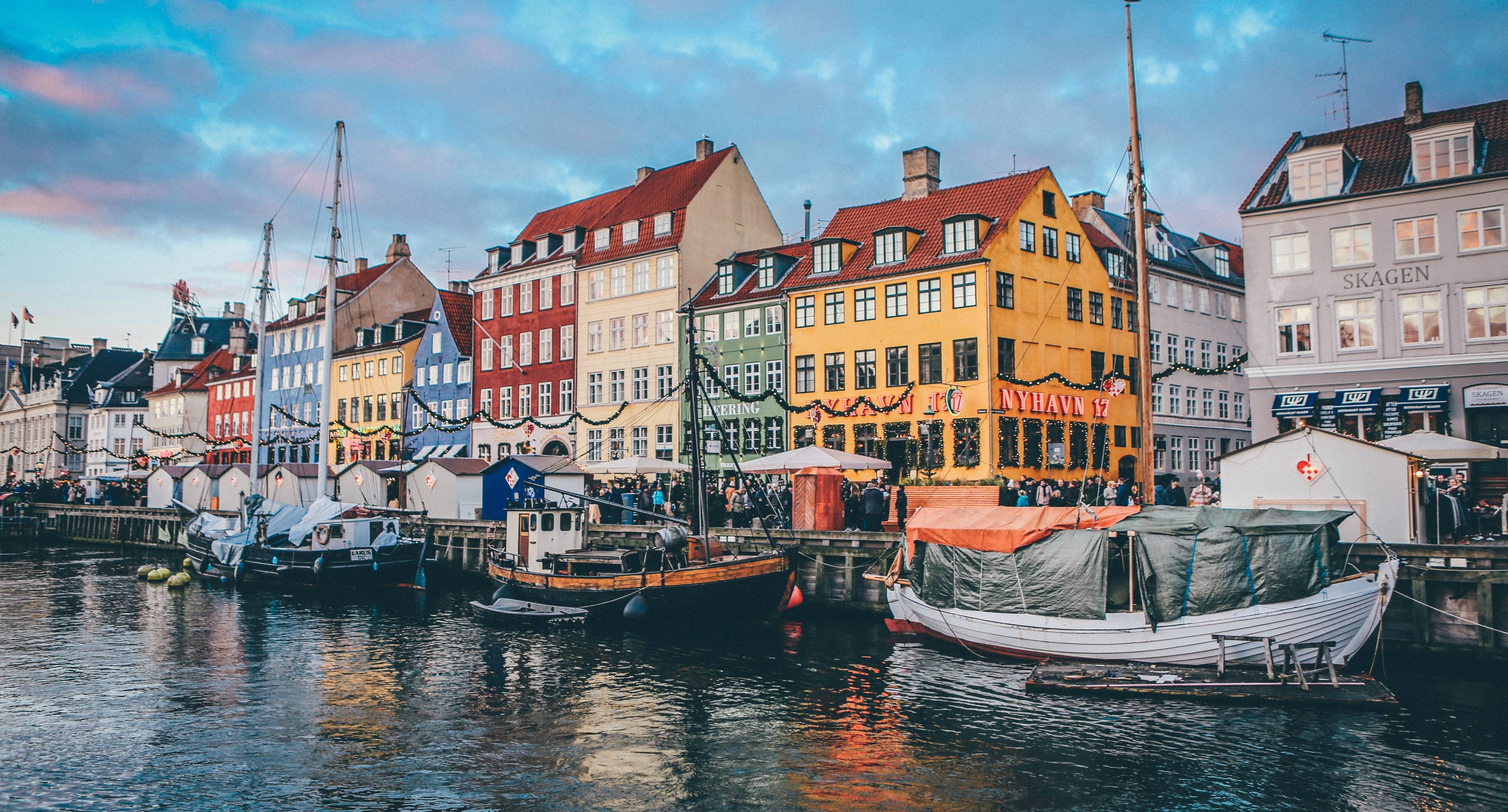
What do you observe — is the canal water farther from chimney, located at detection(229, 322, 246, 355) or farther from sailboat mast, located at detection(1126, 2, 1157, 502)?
chimney, located at detection(229, 322, 246, 355)

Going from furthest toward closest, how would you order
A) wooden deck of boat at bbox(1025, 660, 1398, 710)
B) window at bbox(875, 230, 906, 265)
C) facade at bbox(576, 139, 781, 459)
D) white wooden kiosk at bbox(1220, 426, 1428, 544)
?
facade at bbox(576, 139, 781, 459) < window at bbox(875, 230, 906, 265) < white wooden kiosk at bbox(1220, 426, 1428, 544) < wooden deck of boat at bbox(1025, 660, 1398, 710)

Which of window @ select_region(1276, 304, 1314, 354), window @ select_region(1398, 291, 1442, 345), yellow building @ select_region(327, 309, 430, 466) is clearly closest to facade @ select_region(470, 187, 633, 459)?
yellow building @ select_region(327, 309, 430, 466)

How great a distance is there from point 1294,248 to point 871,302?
54.0ft

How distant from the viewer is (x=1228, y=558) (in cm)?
2047

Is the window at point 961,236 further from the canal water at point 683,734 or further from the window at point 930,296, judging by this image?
the canal water at point 683,734

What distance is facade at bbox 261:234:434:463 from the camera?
253ft

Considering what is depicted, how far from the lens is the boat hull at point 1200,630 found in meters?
19.7

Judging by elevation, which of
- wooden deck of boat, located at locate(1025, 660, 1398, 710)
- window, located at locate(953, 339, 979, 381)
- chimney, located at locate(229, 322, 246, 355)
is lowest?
wooden deck of boat, located at locate(1025, 660, 1398, 710)

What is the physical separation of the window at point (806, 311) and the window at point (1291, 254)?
18.8 m

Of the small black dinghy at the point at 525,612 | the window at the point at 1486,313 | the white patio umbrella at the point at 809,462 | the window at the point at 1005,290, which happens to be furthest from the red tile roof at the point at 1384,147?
the small black dinghy at the point at 525,612

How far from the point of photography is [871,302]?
157 ft

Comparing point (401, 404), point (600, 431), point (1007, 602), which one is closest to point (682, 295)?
point (600, 431)

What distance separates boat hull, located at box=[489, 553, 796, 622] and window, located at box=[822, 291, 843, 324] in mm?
22180

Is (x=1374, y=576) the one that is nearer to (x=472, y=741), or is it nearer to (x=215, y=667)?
(x=472, y=741)
